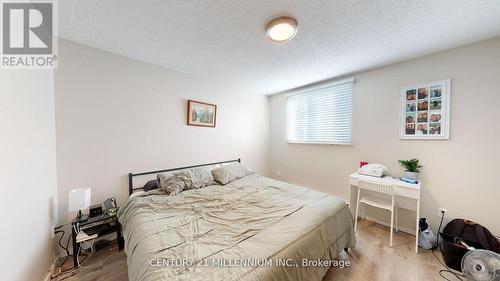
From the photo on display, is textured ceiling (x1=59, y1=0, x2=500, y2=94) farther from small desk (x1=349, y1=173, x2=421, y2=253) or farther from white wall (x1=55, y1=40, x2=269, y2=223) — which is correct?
small desk (x1=349, y1=173, x2=421, y2=253)

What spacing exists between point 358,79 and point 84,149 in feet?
13.2

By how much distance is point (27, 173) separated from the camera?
51.1 inches

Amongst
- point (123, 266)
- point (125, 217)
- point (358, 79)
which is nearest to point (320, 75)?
point (358, 79)

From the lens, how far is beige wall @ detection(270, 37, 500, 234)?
1864 mm

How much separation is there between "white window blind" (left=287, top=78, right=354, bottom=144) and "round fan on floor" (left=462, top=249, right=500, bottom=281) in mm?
1797

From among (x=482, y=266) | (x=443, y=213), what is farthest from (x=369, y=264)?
(x=443, y=213)

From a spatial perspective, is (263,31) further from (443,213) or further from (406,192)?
(443,213)

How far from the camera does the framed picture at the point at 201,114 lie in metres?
2.90

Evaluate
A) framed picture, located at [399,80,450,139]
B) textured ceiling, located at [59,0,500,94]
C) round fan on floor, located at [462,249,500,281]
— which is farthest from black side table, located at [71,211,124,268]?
framed picture, located at [399,80,450,139]

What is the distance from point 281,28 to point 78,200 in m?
2.67

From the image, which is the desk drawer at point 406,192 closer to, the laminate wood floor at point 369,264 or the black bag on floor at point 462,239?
the black bag on floor at point 462,239

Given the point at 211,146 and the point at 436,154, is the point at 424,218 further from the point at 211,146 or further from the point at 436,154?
the point at 211,146

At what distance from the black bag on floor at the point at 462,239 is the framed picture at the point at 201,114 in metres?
3.42

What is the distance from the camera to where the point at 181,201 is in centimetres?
194
